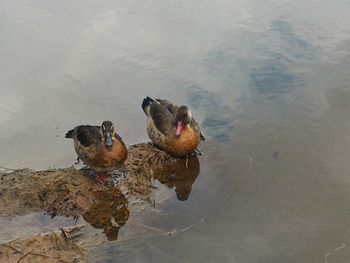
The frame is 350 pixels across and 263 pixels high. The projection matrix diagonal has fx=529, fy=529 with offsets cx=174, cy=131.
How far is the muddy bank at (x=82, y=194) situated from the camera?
6.55 m

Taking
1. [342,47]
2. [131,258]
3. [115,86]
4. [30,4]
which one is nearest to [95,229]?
[131,258]

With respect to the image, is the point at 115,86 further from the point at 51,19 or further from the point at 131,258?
the point at 131,258

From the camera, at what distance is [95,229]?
7.02 metres

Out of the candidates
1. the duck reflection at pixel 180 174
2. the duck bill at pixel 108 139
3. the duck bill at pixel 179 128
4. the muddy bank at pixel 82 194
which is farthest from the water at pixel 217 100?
the duck bill at pixel 108 139

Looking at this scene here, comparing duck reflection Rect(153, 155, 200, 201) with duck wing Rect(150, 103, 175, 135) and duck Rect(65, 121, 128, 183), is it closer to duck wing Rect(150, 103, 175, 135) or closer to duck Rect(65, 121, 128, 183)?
duck wing Rect(150, 103, 175, 135)

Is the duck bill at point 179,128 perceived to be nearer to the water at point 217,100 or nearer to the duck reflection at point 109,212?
the water at point 217,100

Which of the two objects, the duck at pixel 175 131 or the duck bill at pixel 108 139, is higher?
the duck bill at pixel 108 139

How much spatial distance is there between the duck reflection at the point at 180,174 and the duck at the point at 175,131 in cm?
15

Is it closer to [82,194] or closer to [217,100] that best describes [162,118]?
[217,100]

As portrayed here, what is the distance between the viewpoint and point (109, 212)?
7414 mm

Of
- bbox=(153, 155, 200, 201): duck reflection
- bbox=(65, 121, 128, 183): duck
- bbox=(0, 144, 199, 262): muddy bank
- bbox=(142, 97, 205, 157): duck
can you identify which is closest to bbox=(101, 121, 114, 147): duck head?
bbox=(65, 121, 128, 183): duck

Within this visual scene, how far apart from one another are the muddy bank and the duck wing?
39cm

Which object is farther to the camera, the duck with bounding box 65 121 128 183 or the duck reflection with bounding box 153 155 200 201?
the duck reflection with bounding box 153 155 200 201

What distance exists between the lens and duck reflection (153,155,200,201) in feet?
26.2
